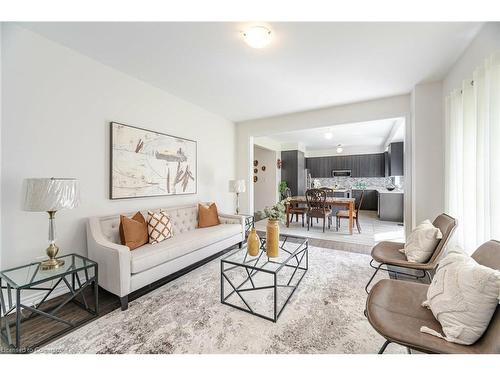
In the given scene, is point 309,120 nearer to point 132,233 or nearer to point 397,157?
point 132,233

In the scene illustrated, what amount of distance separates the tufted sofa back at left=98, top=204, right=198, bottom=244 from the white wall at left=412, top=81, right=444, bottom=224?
336 centimetres

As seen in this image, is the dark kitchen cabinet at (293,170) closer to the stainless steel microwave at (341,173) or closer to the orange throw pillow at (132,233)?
the stainless steel microwave at (341,173)

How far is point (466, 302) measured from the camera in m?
1.00

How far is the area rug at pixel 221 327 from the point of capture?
55.9 inches

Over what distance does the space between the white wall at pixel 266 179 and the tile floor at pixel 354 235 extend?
1500 mm

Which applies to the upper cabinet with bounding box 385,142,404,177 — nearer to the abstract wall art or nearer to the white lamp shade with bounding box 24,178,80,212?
the abstract wall art

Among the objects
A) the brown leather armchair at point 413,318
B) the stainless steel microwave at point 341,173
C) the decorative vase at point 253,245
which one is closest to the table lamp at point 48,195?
the decorative vase at point 253,245

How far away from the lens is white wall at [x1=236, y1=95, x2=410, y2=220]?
10.9 ft

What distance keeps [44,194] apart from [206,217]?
2035 mm

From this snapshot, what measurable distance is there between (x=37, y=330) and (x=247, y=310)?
5.30 ft

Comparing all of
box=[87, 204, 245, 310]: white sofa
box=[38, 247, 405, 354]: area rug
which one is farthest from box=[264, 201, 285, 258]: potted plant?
box=[87, 204, 245, 310]: white sofa
